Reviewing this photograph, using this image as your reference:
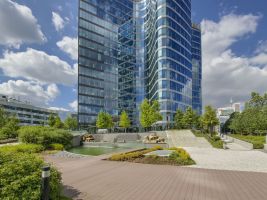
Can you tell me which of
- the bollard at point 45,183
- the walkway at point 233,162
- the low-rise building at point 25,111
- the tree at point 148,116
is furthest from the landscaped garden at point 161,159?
the low-rise building at point 25,111

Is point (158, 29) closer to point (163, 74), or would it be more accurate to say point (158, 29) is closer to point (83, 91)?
point (163, 74)

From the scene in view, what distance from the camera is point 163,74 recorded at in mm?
73938

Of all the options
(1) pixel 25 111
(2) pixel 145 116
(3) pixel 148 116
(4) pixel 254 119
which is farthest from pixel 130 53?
(1) pixel 25 111

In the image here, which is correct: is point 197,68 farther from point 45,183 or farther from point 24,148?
point 45,183

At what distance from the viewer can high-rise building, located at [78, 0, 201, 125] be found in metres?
77.1

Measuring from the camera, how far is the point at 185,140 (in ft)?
140

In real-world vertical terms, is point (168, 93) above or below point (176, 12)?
below

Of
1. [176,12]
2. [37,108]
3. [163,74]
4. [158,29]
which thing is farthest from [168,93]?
[37,108]

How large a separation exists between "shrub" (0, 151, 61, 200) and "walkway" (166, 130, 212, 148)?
30904 millimetres

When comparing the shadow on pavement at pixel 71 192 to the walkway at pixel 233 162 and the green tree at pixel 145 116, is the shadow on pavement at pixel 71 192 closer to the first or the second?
the walkway at pixel 233 162

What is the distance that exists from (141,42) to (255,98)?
2239 inches

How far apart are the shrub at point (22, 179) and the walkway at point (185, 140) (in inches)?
1217

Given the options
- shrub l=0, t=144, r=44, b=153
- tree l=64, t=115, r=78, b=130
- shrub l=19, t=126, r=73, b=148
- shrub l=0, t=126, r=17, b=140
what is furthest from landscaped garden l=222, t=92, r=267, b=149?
tree l=64, t=115, r=78, b=130

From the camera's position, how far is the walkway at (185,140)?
1489 inches
